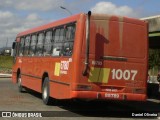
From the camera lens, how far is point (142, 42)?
13758 mm

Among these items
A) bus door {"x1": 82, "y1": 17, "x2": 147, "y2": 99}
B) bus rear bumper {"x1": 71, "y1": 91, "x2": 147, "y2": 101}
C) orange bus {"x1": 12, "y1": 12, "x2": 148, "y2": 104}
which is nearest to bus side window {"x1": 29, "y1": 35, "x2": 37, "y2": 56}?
orange bus {"x1": 12, "y1": 12, "x2": 148, "y2": 104}

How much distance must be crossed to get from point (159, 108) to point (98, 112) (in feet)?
10.0

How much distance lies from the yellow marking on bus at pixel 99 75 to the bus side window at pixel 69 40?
959 millimetres

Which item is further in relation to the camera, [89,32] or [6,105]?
[6,105]

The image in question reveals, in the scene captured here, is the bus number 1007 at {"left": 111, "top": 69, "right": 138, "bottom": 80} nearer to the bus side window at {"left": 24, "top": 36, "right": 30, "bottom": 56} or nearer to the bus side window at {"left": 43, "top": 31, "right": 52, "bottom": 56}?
the bus side window at {"left": 43, "top": 31, "right": 52, "bottom": 56}

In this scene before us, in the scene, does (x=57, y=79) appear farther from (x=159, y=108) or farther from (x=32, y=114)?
(x=159, y=108)

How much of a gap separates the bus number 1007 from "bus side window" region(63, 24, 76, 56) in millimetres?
1453

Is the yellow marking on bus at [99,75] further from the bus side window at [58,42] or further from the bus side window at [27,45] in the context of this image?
the bus side window at [27,45]

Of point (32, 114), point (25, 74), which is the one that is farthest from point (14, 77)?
point (32, 114)

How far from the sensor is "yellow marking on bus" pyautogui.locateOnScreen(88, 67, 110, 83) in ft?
42.8

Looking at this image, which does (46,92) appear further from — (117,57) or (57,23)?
(117,57)

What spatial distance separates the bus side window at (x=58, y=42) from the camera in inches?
578

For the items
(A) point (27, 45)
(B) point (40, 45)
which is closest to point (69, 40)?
(B) point (40, 45)

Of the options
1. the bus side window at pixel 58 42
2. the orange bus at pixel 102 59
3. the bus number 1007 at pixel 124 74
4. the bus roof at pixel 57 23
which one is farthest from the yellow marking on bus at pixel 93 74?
the bus side window at pixel 58 42
